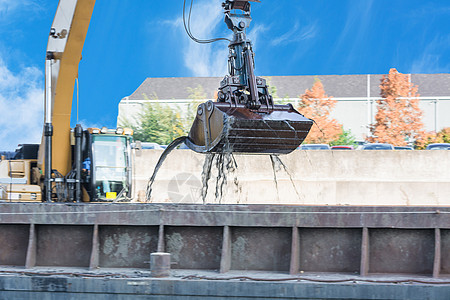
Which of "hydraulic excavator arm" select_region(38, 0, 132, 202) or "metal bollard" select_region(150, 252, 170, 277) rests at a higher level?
"hydraulic excavator arm" select_region(38, 0, 132, 202)

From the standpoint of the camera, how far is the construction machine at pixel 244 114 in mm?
8553

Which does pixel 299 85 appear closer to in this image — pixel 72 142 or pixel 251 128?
pixel 72 142

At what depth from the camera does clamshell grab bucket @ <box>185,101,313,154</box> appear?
8.47 m

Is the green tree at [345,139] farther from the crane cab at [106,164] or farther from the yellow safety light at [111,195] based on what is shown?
the yellow safety light at [111,195]

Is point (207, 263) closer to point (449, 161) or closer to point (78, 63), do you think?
point (78, 63)

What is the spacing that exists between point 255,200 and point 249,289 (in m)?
16.2

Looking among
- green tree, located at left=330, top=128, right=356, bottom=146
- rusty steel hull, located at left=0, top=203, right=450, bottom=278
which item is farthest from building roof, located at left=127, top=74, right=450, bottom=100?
rusty steel hull, located at left=0, top=203, right=450, bottom=278

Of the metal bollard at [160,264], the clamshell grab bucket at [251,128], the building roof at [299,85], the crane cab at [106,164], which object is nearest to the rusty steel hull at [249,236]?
the metal bollard at [160,264]

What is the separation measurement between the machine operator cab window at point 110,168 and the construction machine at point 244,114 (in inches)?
252

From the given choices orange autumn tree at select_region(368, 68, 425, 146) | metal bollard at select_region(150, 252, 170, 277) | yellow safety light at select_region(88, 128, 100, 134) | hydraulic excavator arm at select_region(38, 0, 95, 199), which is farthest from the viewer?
orange autumn tree at select_region(368, 68, 425, 146)

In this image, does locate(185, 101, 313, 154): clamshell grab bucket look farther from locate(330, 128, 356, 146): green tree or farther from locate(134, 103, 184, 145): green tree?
locate(330, 128, 356, 146): green tree

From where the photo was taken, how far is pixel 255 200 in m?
22.4

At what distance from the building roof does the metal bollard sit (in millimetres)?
56242

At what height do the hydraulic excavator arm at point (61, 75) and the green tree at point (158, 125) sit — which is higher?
the green tree at point (158, 125)
